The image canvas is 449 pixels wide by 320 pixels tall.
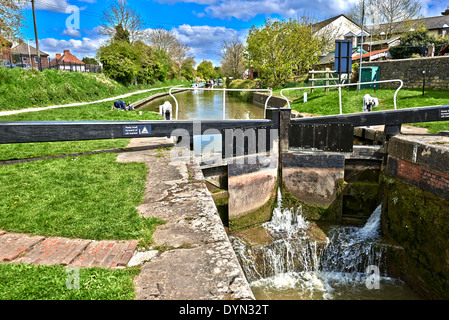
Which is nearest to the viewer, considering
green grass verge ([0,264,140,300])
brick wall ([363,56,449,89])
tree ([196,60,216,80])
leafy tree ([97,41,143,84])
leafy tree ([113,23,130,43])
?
green grass verge ([0,264,140,300])

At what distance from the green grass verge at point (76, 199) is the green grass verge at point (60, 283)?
0.54 meters

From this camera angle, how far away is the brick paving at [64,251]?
2588 mm

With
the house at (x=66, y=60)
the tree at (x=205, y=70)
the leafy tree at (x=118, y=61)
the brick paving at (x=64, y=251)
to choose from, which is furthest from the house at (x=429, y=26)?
the tree at (x=205, y=70)

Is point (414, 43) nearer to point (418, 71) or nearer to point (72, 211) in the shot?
point (418, 71)

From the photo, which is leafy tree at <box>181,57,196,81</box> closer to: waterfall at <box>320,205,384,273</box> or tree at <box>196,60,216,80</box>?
tree at <box>196,60,216,80</box>

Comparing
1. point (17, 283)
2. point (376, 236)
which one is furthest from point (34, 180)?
point (376, 236)

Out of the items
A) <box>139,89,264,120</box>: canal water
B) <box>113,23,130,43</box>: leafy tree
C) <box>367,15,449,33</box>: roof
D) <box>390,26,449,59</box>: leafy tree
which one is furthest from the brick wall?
<box>113,23,130,43</box>: leafy tree

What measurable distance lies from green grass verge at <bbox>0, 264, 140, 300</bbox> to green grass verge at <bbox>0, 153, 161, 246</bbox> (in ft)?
1.78

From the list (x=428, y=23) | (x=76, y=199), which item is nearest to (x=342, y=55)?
(x=76, y=199)

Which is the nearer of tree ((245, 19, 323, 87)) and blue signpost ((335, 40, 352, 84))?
blue signpost ((335, 40, 352, 84))

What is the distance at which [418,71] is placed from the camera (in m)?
17.4

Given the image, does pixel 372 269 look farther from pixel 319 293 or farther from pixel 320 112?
pixel 320 112

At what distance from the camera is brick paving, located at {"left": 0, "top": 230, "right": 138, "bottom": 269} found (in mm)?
2588

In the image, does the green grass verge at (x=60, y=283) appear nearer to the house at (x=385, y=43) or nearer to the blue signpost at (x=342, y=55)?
the blue signpost at (x=342, y=55)
